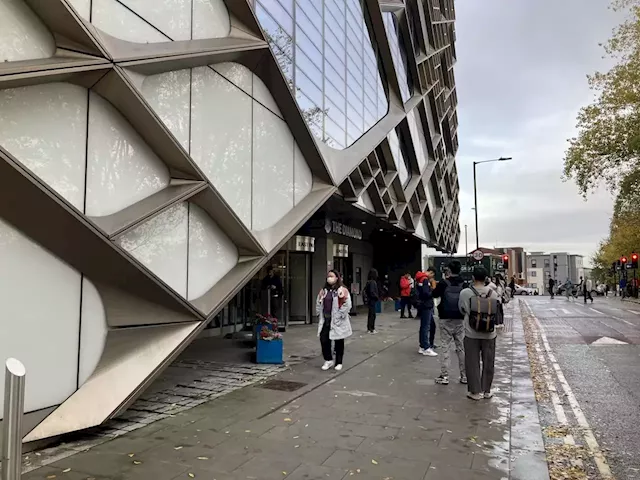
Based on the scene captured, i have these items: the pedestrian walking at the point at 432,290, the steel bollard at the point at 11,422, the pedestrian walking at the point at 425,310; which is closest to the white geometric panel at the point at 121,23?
the steel bollard at the point at 11,422

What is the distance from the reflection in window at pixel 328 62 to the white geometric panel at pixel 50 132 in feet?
17.2

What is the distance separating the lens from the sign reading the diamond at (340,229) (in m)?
18.5

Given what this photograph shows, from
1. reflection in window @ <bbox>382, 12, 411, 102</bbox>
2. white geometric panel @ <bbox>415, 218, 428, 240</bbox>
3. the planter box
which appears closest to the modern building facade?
the planter box

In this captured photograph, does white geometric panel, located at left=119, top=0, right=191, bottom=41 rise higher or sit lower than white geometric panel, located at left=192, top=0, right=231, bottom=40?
lower

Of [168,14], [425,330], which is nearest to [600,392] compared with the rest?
[425,330]

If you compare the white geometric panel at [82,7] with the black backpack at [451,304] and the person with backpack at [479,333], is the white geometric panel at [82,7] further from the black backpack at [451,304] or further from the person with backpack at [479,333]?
the black backpack at [451,304]

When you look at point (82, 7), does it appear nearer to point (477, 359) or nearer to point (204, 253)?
point (204, 253)

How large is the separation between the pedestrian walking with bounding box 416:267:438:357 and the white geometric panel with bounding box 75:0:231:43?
6222 millimetres

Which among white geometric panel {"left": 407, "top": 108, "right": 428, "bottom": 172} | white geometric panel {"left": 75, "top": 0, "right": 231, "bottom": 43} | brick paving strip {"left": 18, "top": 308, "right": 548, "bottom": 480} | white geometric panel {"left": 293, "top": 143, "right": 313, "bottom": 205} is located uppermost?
white geometric panel {"left": 407, "top": 108, "right": 428, "bottom": 172}

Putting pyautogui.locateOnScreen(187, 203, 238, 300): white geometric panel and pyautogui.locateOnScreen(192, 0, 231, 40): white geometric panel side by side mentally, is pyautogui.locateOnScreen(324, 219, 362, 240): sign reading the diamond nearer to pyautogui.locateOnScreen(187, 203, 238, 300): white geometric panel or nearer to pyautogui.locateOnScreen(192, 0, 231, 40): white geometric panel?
pyautogui.locateOnScreen(187, 203, 238, 300): white geometric panel

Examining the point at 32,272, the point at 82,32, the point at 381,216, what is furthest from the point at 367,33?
the point at 32,272

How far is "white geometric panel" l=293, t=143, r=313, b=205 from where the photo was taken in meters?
11.5

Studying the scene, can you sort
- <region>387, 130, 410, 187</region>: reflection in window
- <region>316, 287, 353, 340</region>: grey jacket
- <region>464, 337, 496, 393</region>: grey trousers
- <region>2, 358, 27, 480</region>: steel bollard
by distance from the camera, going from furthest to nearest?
<region>387, 130, 410, 187</region>: reflection in window < <region>316, 287, 353, 340</region>: grey jacket < <region>464, 337, 496, 393</region>: grey trousers < <region>2, 358, 27, 480</region>: steel bollard

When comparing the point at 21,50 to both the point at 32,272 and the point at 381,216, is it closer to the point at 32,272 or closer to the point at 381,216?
the point at 32,272
